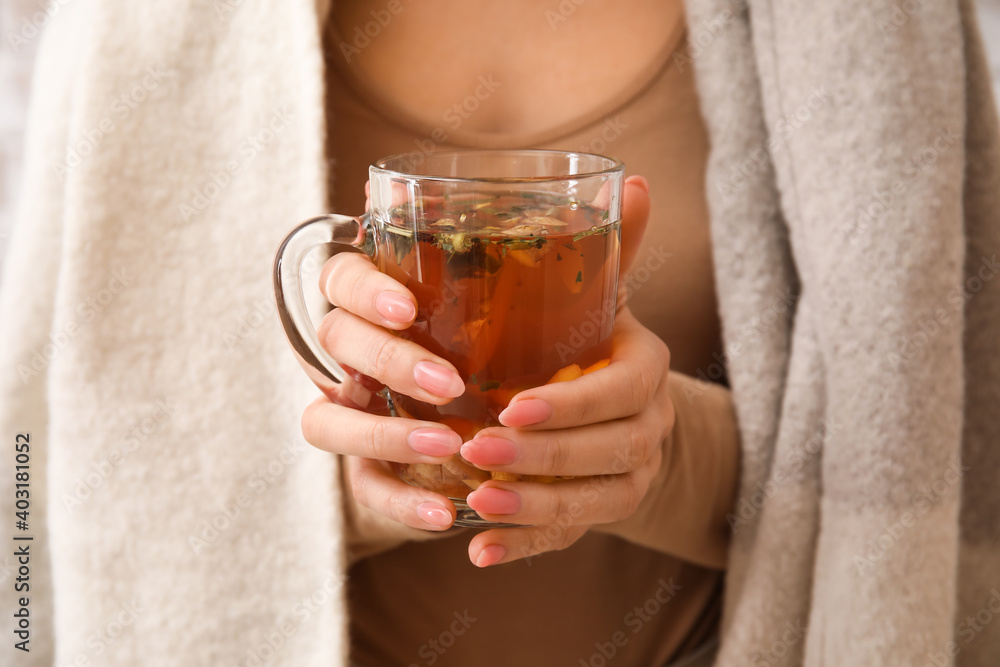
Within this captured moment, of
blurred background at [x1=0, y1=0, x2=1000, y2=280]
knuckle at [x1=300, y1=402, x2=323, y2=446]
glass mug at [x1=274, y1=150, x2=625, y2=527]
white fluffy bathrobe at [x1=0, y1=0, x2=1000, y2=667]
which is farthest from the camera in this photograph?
blurred background at [x1=0, y1=0, x2=1000, y2=280]

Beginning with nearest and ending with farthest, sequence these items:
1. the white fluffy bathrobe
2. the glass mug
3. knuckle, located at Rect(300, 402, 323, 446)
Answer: the glass mug
knuckle, located at Rect(300, 402, 323, 446)
the white fluffy bathrobe

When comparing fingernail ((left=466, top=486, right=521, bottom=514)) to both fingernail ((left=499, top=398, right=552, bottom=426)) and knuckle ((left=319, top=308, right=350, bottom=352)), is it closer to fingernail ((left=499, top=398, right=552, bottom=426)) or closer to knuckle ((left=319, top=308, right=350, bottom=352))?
fingernail ((left=499, top=398, right=552, bottom=426))

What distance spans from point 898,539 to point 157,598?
0.87m

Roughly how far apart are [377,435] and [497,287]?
0.50ft

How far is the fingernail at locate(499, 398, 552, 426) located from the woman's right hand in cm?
4

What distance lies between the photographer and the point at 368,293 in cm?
50

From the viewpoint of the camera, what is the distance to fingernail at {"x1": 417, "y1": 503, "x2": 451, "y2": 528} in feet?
1.67

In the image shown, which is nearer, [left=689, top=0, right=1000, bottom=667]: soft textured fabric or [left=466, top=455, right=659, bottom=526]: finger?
[left=466, top=455, right=659, bottom=526]: finger

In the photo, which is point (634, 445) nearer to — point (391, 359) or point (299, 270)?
point (391, 359)

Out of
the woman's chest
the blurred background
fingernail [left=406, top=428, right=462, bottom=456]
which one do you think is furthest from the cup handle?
the blurred background

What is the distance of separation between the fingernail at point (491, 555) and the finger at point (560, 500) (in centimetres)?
5

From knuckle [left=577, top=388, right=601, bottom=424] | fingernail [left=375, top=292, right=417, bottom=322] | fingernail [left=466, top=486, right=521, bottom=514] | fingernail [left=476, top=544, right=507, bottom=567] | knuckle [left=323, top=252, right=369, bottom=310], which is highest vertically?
knuckle [left=323, top=252, right=369, bottom=310]

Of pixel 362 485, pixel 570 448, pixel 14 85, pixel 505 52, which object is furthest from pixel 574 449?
pixel 14 85

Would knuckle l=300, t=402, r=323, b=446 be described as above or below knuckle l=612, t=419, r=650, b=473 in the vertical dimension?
above
